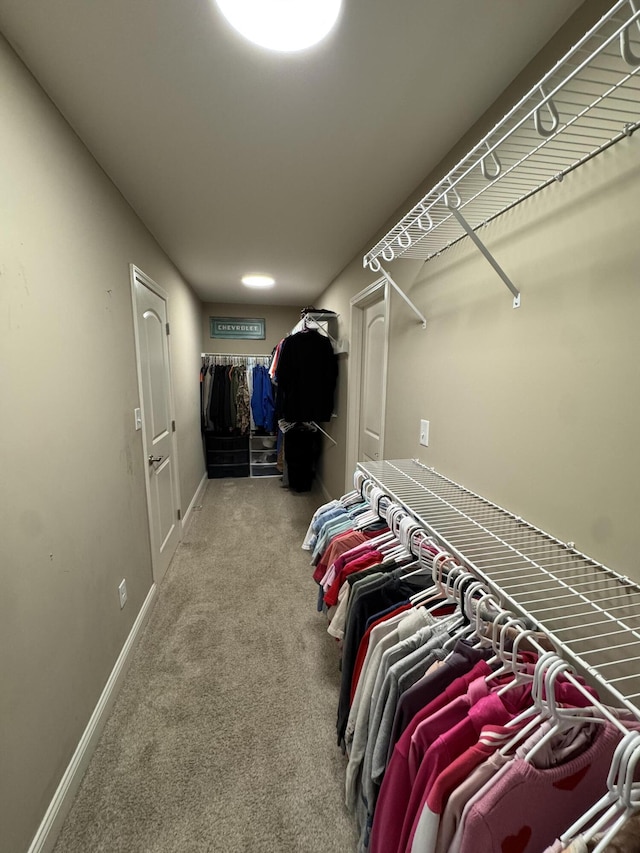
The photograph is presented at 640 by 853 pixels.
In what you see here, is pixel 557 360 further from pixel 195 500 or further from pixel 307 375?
pixel 195 500

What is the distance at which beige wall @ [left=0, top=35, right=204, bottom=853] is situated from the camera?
0.99m

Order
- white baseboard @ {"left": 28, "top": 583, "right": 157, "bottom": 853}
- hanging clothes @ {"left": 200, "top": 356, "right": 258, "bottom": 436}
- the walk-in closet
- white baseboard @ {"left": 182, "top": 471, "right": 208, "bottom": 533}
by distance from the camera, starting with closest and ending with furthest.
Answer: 1. the walk-in closet
2. white baseboard @ {"left": 28, "top": 583, "right": 157, "bottom": 853}
3. white baseboard @ {"left": 182, "top": 471, "right": 208, "bottom": 533}
4. hanging clothes @ {"left": 200, "top": 356, "right": 258, "bottom": 436}

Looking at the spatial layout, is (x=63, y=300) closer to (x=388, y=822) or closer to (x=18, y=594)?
(x=18, y=594)

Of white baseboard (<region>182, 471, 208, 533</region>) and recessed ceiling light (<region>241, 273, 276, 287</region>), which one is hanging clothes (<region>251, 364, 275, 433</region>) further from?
recessed ceiling light (<region>241, 273, 276, 287</region>)

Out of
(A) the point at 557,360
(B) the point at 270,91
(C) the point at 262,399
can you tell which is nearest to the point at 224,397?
(C) the point at 262,399

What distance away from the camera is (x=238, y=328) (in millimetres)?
5066

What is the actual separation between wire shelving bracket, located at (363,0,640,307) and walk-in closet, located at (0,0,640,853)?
0.04ft

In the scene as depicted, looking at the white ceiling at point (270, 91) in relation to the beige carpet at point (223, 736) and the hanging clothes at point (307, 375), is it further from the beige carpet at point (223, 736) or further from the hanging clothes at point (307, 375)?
the beige carpet at point (223, 736)

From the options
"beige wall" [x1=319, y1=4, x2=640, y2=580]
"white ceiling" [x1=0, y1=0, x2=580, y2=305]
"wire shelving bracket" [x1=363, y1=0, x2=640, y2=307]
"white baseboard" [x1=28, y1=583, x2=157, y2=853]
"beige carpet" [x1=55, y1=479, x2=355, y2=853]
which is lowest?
"beige carpet" [x1=55, y1=479, x2=355, y2=853]

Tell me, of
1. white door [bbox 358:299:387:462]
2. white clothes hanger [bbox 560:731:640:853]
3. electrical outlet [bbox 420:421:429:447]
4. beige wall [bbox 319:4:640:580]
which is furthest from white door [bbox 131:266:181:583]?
white clothes hanger [bbox 560:731:640:853]

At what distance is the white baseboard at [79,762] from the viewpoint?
1.07 m

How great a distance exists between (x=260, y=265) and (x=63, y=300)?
2.12 metres

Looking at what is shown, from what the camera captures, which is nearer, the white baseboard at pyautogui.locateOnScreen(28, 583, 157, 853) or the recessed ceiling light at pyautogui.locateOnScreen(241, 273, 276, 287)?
the white baseboard at pyautogui.locateOnScreen(28, 583, 157, 853)

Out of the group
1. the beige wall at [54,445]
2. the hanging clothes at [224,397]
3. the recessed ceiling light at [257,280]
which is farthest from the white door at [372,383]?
the hanging clothes at [224,397]
